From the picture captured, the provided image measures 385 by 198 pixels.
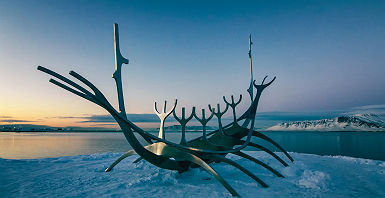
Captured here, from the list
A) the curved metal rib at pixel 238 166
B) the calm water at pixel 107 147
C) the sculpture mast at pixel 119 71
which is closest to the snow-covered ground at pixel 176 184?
the curved metal rib at pixel 238 166

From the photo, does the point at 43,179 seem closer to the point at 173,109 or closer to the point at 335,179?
the point at 173,109

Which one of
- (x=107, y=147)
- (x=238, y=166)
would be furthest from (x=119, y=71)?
(x=107, y=147)

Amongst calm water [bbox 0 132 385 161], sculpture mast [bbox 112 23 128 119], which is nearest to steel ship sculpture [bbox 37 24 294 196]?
sculpture mast [bbox 112 23 128 119]

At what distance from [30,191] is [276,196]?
8208 millimetres

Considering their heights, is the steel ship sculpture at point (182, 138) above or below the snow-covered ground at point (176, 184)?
above

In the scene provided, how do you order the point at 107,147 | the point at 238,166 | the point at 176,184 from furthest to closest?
the point at 107,147 → the point at 176,184 → the point at 238,166

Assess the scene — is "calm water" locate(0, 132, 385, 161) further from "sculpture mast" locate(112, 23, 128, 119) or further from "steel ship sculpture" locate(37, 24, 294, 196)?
"sculpture mast" locate(112, 23, 128, 119)

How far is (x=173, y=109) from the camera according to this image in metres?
Answer: 8.45

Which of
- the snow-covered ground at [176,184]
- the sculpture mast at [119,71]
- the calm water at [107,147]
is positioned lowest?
the calm water at [107,147]

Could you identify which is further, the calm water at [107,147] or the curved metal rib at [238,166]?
the calm water at [107,147]

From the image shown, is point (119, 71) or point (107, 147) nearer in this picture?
point (119, 71)

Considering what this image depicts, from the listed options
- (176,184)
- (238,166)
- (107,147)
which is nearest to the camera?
(238,166)

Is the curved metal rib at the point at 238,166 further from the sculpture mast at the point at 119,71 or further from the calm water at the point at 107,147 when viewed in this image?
the calm water at the point at 107,147

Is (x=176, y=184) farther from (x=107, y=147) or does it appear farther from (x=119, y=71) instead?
(x=107, y=147)
